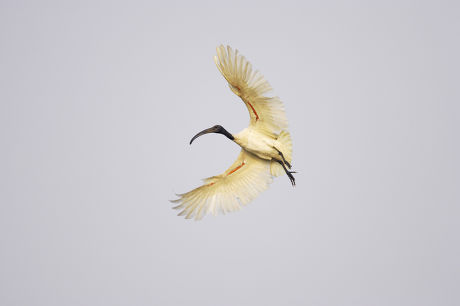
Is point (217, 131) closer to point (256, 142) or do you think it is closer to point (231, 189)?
point (256, 142)

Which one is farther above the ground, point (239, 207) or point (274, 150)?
point (274, 150)

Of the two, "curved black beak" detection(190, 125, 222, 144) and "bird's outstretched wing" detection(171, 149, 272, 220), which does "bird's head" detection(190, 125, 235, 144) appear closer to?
"curved black beak" detection(190, 125, 222, 144)

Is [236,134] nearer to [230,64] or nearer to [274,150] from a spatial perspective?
[274,150]

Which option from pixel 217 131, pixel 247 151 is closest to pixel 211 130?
pixel 217 131

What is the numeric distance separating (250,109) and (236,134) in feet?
2.02

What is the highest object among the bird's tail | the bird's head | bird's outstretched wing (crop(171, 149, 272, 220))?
the bird's head

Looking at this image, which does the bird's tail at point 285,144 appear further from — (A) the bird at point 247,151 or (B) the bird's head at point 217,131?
(B) the bird's head at point 217,131

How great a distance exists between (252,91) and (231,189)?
220 cm

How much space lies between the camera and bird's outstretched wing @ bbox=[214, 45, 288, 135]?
37.7 feet

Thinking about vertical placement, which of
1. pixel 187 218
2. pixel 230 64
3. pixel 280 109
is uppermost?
pixel 230 64

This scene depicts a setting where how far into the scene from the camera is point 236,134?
12.6 metres

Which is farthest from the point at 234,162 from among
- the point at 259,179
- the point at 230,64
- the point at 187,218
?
the point at 230,64

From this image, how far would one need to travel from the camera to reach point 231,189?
1294 cm

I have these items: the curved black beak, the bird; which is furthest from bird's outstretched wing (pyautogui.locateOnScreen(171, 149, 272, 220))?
the curved black beak
